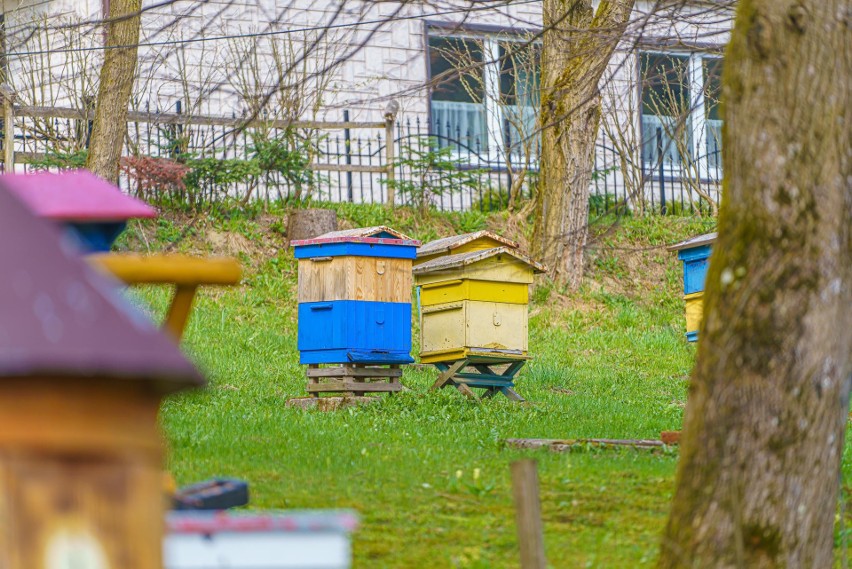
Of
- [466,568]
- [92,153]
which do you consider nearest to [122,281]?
[466,568]

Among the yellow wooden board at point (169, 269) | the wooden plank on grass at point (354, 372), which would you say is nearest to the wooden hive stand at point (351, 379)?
the wooden plank on grass at point (354, 372)

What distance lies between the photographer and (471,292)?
476 inches

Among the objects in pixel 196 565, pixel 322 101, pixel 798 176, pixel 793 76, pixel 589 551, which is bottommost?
pixel 589 551

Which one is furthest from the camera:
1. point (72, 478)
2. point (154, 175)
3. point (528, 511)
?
point (154, 175)

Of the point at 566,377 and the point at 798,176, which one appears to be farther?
the point at 566,377

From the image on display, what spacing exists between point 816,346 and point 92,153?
10.3 meters

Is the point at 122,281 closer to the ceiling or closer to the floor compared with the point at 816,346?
closer to the ceiling

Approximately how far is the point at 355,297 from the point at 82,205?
22.8 ft

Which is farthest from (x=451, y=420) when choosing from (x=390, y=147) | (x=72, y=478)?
(x=390, y=147)

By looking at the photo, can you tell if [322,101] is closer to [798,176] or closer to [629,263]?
[629,263]

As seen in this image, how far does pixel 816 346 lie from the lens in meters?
4.98

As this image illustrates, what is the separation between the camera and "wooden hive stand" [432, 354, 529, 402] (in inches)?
484

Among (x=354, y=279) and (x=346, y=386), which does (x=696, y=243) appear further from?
(x=346, y=386)

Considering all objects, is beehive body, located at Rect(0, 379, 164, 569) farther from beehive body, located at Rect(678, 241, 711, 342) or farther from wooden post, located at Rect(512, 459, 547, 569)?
beehive body, located at Rect(678, 241, 711, 342)
